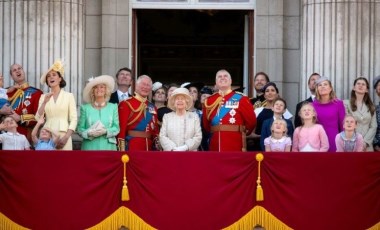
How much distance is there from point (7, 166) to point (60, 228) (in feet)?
3.76

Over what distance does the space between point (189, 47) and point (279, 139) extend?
13.7 metres

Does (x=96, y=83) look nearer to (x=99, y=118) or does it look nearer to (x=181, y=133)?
(x=99, y=118)

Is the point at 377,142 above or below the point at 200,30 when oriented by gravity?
below

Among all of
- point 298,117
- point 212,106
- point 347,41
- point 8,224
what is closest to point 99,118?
point 212,106

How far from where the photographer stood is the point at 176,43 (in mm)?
33344

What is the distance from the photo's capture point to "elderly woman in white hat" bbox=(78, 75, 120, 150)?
66.5ft

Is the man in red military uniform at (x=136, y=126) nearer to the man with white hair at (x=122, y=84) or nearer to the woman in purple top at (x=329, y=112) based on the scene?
the man with white hair at (x=122, y=84)

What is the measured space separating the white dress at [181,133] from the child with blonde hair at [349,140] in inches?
80.3

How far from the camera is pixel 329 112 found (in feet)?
67.1

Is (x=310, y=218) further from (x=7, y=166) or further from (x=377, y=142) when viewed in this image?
(x=7, y=166)

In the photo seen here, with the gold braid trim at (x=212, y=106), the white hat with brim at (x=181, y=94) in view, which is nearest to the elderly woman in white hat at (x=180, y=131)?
the white hat with brim at (x=181, y=94)

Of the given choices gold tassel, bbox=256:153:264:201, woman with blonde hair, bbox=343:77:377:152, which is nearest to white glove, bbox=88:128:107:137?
gold tassel, bbox=256:153:264:201

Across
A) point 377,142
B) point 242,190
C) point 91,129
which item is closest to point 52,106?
point 91,129

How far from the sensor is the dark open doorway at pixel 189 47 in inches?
1276
